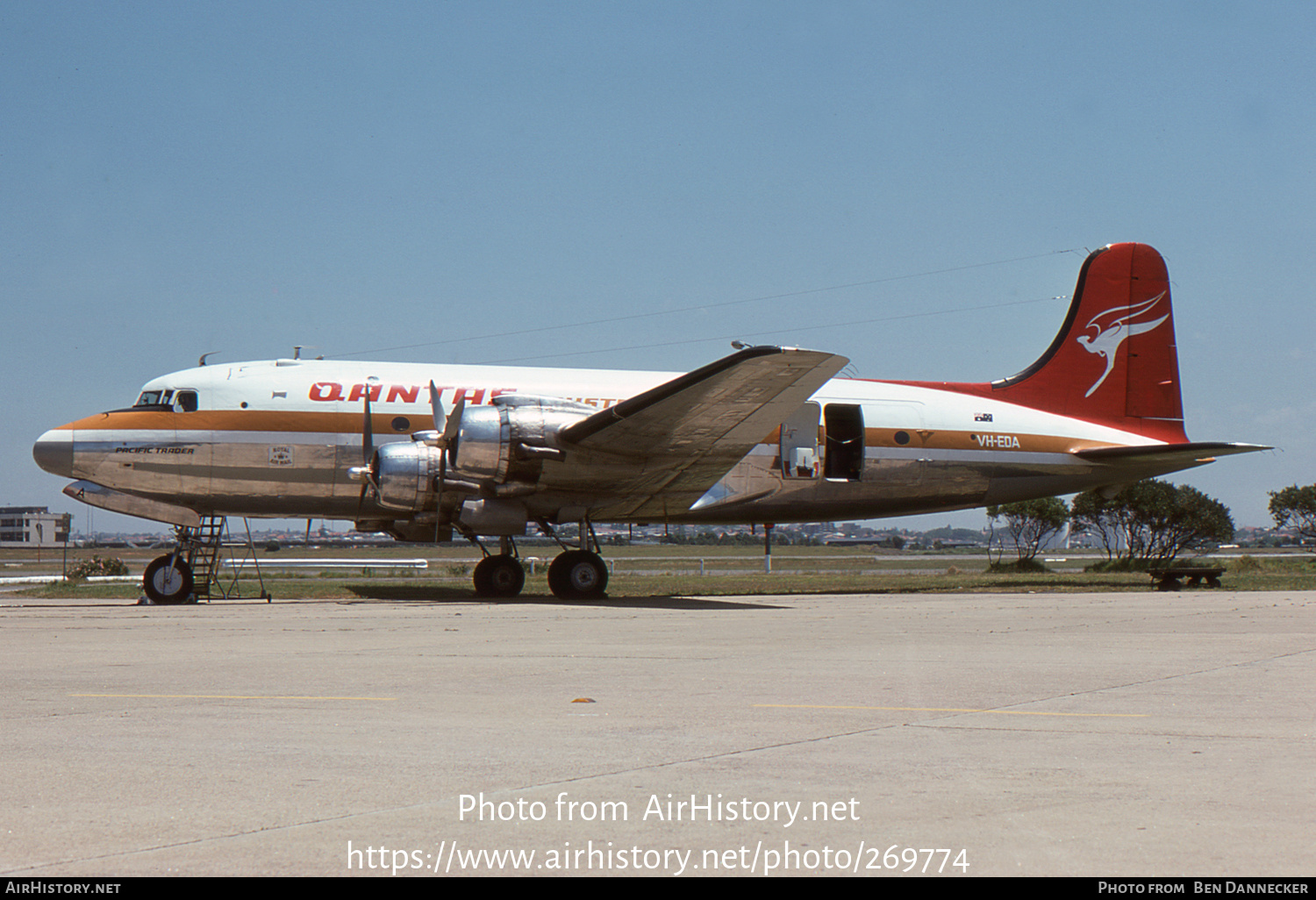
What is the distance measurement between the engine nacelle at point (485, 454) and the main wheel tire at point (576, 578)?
1.83 m

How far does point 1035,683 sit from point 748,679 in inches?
85.1

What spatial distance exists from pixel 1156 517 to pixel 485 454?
3826 cm

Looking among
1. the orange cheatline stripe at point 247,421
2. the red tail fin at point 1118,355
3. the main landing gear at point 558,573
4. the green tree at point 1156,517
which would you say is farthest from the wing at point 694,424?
the green tree at point 1156,517

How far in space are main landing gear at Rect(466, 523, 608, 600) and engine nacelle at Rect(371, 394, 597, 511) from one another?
1763 mm

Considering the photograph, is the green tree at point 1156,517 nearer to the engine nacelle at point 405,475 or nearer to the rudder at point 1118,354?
the rudder at point 1118,354

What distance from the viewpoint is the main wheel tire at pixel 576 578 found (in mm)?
20766

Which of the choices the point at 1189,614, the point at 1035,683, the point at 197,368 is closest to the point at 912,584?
the point at 1189,614

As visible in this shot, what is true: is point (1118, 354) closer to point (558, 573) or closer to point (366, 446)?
point (558, 573)

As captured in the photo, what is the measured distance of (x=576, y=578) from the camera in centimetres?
2078

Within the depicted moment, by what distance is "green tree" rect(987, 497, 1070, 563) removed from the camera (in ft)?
167

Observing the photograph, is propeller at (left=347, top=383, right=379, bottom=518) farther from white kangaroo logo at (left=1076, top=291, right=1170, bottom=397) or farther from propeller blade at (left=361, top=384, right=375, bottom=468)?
white kangaroo logo at (left=1076, top=291, right=1170, bottom=397)

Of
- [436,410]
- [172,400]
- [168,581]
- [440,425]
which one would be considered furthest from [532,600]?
[172,400]

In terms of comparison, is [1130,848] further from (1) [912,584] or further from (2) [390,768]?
(1) [912,584]

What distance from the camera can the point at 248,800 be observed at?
437 centimetres
